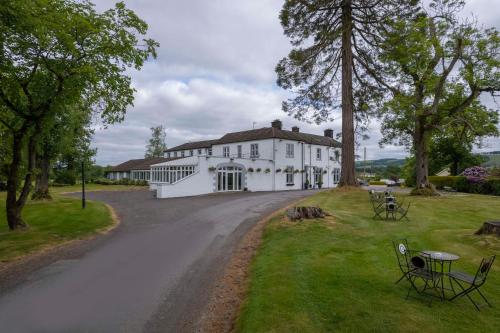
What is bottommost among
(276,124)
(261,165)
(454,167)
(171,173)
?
(171,173)

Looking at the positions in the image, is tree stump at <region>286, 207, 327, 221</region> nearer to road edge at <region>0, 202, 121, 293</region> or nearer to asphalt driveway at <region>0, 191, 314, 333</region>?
asphalt driveway at <region>0, 191, 314, 333</region>

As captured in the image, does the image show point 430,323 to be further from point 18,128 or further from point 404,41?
point 404,41

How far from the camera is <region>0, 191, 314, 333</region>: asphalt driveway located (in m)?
5.25

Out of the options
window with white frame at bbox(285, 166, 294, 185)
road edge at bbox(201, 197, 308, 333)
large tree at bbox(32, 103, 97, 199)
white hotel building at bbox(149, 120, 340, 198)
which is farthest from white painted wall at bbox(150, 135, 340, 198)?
road edge at bbox(201, 197, 308, 333)

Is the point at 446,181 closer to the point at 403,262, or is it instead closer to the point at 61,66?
the point at 403,262

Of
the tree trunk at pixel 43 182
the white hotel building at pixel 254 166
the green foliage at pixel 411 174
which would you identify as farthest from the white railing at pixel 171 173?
the green foliage at pixel 411 174

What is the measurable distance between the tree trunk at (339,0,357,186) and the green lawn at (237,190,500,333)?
11.7 meters

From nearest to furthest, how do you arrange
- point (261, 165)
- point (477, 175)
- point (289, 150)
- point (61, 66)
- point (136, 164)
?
point (61, 66), point (477, 175), point (261, 165), point (289, 150), point (136, 164)

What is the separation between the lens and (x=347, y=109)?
81.0ft

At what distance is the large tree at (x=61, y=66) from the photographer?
33.9 ft

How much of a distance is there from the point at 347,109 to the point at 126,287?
71.7 feet

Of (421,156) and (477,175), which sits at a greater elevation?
(421,156)

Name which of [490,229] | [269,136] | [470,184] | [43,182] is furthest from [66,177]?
[490,229]

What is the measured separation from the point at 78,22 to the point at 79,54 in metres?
1.25
